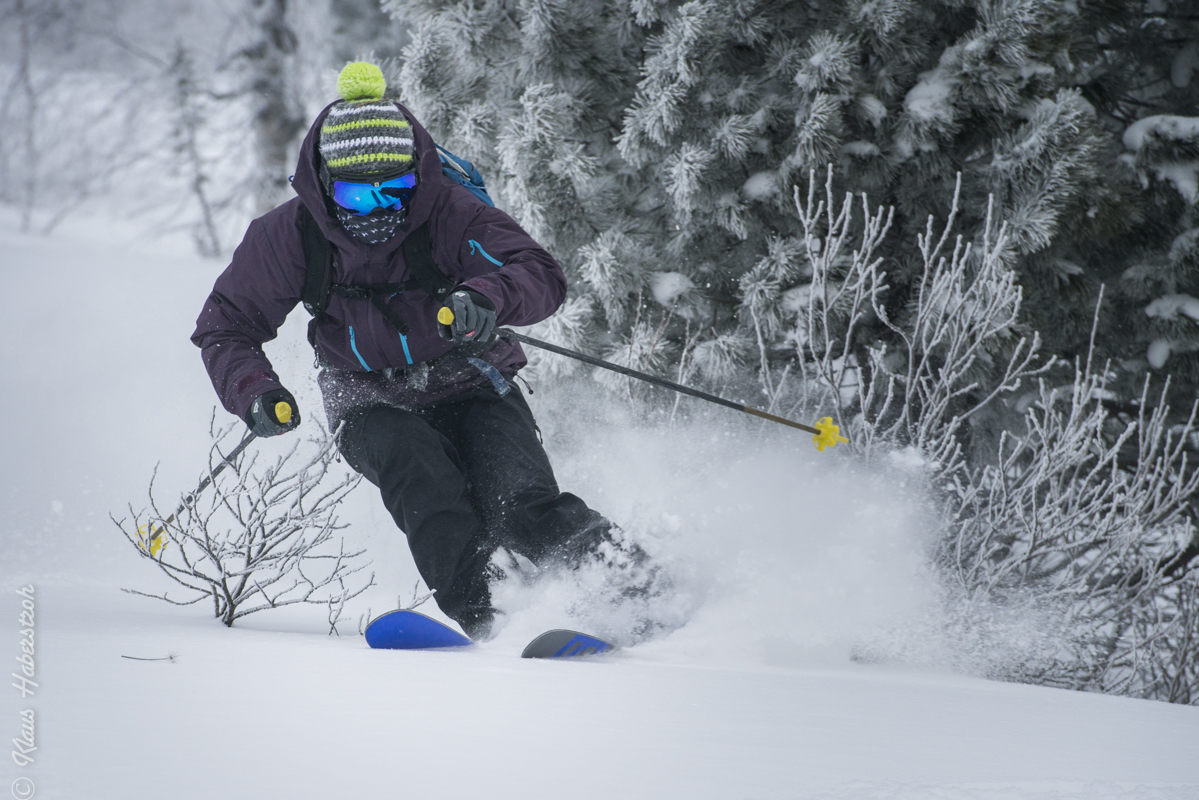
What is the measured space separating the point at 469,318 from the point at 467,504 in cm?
63

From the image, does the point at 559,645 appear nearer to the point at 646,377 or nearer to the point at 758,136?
the point at 646,377

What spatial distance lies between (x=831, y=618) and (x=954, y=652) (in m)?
0.78

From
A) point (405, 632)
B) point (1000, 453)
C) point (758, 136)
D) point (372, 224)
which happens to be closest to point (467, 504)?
point (405, 632)

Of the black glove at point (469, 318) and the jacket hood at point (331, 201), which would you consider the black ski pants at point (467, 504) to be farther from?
the jacket hood at point (331, 201)

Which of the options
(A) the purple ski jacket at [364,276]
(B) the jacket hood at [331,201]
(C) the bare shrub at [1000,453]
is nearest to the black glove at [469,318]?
(A) the purple ski jacket at [364,276]

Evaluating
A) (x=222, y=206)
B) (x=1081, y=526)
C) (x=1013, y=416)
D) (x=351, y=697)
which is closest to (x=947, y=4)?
(x=1013, y=416)

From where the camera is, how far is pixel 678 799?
1.25 metres

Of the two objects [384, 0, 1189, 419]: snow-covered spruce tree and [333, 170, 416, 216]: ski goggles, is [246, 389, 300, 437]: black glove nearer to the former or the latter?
[333, 170, 416, 216]: ski goggles

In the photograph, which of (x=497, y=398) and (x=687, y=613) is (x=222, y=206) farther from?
(x=687, y=613)

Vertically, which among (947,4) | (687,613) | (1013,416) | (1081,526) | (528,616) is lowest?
(1081,526)

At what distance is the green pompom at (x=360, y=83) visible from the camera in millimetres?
2824

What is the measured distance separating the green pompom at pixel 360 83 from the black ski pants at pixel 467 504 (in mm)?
1005

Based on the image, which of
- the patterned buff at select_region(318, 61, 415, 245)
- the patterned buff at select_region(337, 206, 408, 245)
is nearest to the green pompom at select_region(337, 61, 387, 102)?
the patterned buff at select_region(318, 61, 415, 245)

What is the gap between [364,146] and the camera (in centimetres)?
268
